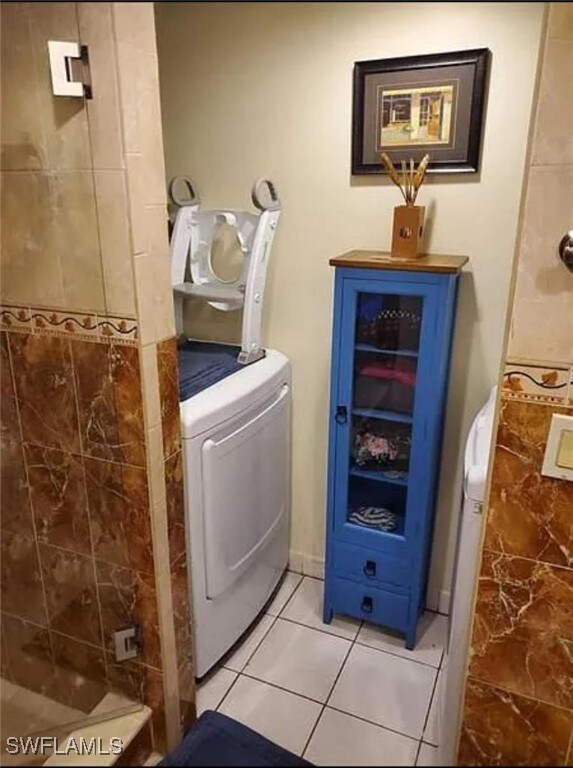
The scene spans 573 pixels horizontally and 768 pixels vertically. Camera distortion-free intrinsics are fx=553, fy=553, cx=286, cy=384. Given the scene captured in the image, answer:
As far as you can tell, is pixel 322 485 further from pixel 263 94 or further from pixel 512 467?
pixel 263 94

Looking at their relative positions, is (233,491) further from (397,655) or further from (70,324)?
(397,655)

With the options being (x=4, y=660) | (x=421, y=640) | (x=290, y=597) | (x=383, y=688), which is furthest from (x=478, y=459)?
(x=4, y=660)

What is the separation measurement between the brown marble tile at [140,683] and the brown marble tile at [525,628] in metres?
0.82

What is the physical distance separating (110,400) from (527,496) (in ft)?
3.04

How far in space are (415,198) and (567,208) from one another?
2.69ft

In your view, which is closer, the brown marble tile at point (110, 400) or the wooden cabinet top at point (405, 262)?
the brown marble tile at point (110, 400)

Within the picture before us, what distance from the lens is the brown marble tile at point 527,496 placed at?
107 cm

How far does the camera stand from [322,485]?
7.25ft

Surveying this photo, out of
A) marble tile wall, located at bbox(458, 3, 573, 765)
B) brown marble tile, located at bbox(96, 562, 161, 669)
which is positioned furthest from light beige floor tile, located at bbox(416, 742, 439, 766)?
brown marble tile, located at bbox(96, 562, 161, 669)

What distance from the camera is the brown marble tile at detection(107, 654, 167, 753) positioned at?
148cm

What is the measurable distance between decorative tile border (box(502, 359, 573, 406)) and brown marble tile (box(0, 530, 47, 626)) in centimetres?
133

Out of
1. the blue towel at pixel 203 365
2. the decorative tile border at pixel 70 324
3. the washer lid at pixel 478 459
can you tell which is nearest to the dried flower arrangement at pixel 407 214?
the washer lid at pixel 478 459

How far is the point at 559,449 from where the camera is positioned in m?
1.05

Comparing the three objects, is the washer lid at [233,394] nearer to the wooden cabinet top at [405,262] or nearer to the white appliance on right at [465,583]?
the wooden cabinet top at [405,262]
